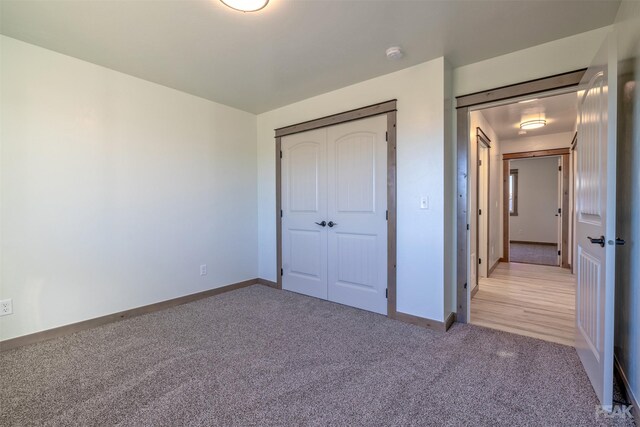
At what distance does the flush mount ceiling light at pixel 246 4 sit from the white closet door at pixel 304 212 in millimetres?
1715

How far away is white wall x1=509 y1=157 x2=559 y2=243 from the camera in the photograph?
8.01 meters

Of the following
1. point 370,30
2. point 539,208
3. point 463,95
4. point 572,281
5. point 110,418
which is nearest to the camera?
point 110,418

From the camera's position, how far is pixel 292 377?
1930mm

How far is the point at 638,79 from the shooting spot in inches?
65.1

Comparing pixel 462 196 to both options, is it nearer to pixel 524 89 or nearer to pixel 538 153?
pixel 524 89

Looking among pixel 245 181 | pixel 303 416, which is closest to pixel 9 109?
pixel 245 181

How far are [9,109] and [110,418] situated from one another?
241 cm

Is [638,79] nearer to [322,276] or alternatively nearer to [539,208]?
[322,276]

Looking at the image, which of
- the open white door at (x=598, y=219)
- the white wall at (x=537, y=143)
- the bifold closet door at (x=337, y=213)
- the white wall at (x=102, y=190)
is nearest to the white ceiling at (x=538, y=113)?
the white wall at (x=537, y=143)

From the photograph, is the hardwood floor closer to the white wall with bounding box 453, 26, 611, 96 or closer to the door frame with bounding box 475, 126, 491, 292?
the door frame with bounding box 475, 126, 491, 292

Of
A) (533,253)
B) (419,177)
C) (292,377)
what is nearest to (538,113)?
(419,177)

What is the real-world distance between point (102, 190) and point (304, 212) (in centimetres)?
209

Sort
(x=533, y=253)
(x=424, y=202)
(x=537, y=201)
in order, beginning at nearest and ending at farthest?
(x=424, y=202), (x=533, y=253), (x=537, y=201)

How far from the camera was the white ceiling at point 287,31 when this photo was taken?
1952 millimetres
